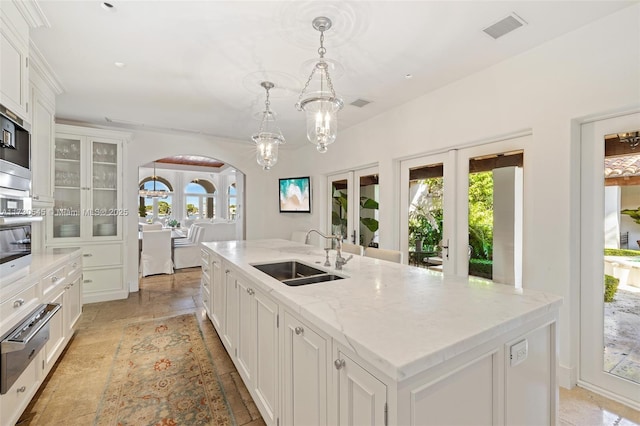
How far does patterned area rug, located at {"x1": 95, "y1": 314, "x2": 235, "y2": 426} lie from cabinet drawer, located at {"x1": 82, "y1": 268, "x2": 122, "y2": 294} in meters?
1.62

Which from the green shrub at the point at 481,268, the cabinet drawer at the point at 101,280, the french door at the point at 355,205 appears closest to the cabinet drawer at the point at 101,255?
the cabinet drawer at the point at 101,280

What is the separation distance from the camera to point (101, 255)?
4363 mm

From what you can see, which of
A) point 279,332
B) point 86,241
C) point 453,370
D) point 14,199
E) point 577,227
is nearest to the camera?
point 453,370

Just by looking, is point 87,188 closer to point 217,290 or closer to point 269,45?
point 217,290

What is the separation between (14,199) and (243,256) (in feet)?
5.15

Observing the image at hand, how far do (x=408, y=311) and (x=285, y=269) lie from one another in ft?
4.94

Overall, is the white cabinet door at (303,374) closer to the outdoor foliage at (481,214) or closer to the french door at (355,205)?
the outdoor foliage at (481,214)

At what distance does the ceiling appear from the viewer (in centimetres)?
200

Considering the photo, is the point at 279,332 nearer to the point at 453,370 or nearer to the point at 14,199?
the point at 453,370

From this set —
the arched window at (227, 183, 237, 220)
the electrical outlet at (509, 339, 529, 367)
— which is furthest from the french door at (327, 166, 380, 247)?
the arched window at (227, 183, 237, 220)

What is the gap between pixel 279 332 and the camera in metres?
1.54

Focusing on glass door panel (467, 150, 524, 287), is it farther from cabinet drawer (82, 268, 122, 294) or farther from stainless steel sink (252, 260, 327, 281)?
cabinet drawer (82, 268, 122, 294)

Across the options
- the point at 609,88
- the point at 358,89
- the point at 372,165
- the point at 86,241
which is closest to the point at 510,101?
the point at 609,88

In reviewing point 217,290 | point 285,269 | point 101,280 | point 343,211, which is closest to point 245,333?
point 285,269
